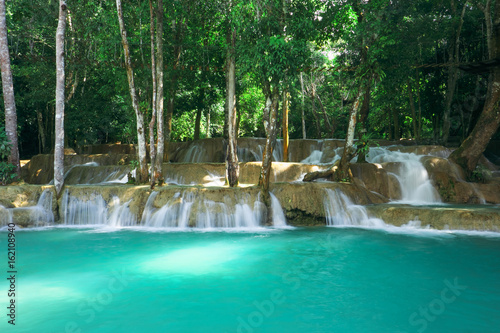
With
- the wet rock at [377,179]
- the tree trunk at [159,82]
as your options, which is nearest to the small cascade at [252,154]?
the wet rock at [377,179]

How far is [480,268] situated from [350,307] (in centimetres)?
325

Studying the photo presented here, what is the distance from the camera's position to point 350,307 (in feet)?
18.0

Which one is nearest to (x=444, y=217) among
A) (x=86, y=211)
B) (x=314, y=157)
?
(x=86, y=211)

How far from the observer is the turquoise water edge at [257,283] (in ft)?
16.6

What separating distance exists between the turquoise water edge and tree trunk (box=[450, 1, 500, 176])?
20.3ft

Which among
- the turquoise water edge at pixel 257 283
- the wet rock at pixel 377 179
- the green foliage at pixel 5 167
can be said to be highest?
the green foliage at pixel 5 167

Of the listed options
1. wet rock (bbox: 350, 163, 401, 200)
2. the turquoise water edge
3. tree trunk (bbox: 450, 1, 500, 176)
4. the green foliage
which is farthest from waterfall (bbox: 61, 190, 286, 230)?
tree trunk (bbox: 450, 1, 500, 176)

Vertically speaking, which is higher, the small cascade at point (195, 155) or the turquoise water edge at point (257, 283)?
the small cascade at point (195, 155)

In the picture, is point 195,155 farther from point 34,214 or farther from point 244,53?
point 34,214

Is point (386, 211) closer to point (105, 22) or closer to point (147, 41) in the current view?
point (147, 41)

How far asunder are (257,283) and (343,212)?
20.0 feet

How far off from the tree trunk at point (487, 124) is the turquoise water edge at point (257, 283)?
20.3 feet

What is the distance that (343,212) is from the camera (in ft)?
39.2

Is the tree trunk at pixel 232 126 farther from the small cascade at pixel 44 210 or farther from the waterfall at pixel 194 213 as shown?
the small cascade at pixel 44 210
